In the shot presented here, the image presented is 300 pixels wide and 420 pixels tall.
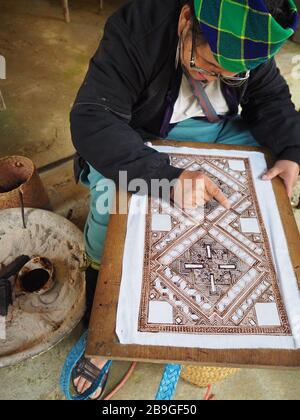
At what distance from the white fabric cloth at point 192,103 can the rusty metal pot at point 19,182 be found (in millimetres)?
633

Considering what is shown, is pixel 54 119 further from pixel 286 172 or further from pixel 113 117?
pixel 286 172

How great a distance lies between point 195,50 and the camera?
2.54 feet

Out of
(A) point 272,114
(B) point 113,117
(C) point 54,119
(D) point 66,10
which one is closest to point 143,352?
(B) point 113,117

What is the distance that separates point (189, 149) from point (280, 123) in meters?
0.28

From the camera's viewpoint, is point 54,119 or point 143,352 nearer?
point 143,352

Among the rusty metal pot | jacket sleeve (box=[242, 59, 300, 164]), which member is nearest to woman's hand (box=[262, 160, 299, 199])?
jacket sleeve (box=[242, 59, 300, 164])

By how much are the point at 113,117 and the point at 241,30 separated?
1.15 feet

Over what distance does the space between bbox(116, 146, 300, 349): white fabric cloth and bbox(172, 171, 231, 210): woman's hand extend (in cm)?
8

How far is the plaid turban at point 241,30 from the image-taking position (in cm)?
64

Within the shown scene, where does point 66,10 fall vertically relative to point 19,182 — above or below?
above

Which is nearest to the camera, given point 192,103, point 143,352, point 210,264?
point 143,352

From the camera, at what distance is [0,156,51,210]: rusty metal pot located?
51.3 inches

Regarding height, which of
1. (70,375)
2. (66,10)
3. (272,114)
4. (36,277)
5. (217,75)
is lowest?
(70,375)

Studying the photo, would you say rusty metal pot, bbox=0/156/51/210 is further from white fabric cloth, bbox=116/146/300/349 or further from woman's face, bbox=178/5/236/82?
woman's face, bbox=178/5/236/82
